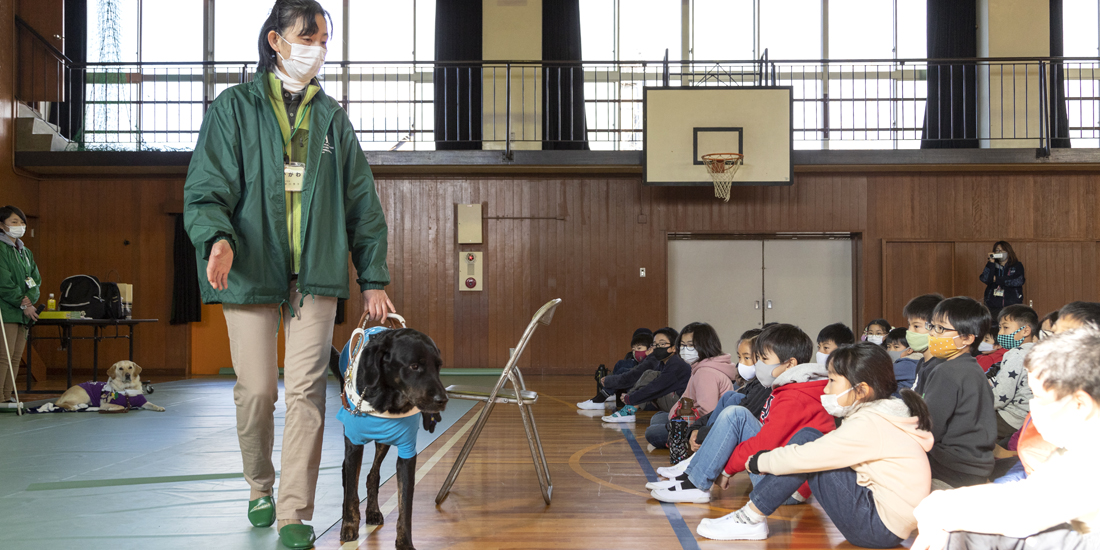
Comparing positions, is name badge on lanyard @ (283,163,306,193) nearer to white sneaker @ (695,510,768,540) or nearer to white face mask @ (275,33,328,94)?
white face mask @ (275,33,328,94)

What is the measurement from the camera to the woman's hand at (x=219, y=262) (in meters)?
2.01

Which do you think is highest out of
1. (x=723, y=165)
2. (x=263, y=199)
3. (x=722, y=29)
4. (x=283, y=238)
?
(x=722, y=29)

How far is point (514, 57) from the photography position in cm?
995

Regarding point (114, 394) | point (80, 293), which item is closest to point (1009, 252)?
point (114, 394)

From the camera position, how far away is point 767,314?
9.88m

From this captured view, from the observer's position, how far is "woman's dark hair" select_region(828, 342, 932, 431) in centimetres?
218

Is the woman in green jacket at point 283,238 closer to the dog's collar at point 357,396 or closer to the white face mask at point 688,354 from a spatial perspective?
the dog's collar at point 357,396

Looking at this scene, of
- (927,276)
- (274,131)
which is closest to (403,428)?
(274,131)

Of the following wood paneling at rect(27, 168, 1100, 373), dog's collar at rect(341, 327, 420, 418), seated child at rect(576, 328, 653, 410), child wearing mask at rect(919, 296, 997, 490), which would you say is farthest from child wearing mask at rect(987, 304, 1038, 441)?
wood paneling at rect(27, 168, 1100, 373)

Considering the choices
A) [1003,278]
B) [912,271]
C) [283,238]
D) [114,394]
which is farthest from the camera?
[912,271]

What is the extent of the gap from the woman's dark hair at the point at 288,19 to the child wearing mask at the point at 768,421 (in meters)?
2.09

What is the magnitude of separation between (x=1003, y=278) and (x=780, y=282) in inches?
101

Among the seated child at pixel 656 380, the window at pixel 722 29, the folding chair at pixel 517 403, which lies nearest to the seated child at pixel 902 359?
the seated child at pixel 656 380

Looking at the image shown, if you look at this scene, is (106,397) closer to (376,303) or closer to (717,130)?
(376,303)
